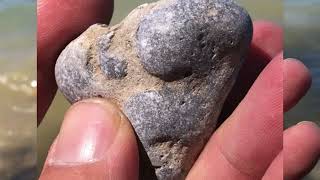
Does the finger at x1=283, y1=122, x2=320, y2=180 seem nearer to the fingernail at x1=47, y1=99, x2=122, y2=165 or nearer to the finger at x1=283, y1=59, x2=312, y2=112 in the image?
the finger at x1=283, y1=59, x2=312, y2=112

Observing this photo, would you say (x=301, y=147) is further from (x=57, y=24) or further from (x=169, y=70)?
(x=57, y=24)

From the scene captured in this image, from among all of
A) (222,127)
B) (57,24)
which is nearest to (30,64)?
(57,24)

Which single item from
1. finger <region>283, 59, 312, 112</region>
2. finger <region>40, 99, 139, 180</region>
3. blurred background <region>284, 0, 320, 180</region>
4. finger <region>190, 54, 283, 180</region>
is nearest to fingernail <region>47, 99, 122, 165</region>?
finger <region>40, 99, 139, 180</region>

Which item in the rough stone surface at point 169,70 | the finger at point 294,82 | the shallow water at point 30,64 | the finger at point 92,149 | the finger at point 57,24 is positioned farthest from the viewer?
the shallow water at point 30,64

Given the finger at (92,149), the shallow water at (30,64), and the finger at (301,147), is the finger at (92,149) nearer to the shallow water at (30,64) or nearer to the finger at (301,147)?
the finger at (301,147)

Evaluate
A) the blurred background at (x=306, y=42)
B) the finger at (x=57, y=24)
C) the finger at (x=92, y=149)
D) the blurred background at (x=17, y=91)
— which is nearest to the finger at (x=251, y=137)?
the finger at (x=92, y=149)
